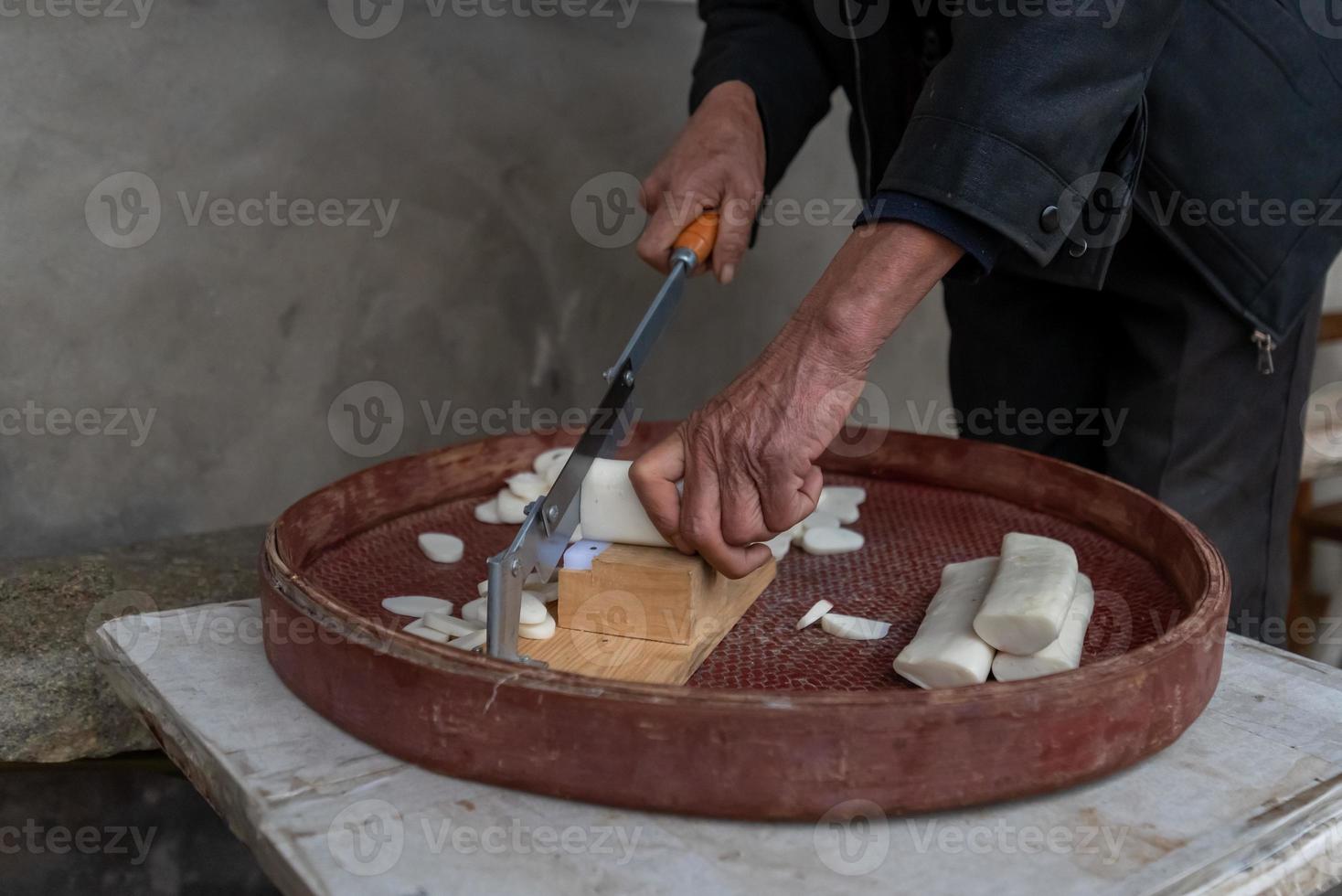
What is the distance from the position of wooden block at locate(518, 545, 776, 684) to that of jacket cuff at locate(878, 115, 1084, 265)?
42 cm

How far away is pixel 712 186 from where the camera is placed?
1573 millimetres

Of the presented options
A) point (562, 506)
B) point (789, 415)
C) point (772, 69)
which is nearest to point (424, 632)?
point (562, 506)

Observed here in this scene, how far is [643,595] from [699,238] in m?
0.57

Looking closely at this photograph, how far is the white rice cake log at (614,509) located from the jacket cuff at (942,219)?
1.14 ft

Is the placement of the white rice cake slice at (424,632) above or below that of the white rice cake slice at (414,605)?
above

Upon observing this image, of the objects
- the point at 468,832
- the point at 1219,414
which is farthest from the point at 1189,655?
the point at 1219,414

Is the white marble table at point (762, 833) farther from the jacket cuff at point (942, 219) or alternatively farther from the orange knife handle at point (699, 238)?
the orange knife handle at point (699, 238)

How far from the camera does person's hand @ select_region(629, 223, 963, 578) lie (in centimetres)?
109

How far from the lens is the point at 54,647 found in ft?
5.05

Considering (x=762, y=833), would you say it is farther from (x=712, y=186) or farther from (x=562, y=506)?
(x=712, y=186)

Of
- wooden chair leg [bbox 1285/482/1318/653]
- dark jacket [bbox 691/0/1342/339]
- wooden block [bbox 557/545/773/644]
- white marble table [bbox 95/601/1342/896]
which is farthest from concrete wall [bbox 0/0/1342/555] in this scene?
wooden chair leg [bbox 1285/482/1318/653]

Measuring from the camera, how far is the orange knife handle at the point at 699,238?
1488mm

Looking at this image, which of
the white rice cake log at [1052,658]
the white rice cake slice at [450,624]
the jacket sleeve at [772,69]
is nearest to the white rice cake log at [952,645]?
the white rice cake log at [1052,658]

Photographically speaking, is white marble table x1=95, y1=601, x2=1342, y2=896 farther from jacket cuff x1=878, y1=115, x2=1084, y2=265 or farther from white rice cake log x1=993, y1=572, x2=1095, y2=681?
jacket cuff x1=878, y1=115, x2=1084, y2=265
